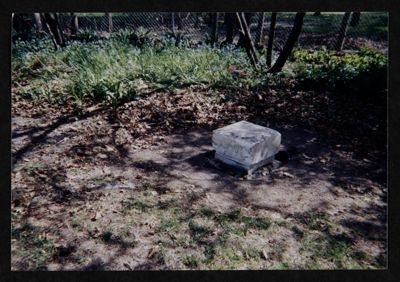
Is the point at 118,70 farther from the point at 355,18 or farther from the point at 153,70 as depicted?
the point at 355,18

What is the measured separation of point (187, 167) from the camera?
159 inches

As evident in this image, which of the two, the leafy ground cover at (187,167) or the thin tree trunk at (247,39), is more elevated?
the thin tree trunk at (247,39)

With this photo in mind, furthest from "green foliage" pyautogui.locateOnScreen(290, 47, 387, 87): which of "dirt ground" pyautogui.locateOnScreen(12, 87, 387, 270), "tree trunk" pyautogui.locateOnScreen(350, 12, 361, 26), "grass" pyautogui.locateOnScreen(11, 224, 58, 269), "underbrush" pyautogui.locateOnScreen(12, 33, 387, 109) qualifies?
"grass" pyautogui.locateOnScreen(11, 224, 58, 269)

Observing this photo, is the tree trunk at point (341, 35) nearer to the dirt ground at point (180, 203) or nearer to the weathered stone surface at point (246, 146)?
the dirt ground at point (180, 203)

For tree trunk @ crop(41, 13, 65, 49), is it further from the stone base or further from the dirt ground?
the stone base

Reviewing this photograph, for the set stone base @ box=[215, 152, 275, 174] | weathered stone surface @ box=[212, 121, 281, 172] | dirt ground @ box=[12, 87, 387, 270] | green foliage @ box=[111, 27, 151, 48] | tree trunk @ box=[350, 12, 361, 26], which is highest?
tree trunk @ box=[350, 12, 361, 26]

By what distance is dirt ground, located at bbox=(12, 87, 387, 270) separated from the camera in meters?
2.74

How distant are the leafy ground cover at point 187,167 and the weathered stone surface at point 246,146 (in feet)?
0.56

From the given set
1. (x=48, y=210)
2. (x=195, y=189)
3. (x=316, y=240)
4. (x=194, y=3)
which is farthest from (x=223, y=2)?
(x=48, y=210)

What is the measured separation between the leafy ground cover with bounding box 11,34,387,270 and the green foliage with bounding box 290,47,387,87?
5cm

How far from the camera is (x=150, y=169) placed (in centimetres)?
396

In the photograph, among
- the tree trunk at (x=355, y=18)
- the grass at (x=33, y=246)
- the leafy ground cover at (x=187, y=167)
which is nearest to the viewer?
the grass at (x=33, y=246)

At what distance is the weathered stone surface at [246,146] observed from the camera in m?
3.75

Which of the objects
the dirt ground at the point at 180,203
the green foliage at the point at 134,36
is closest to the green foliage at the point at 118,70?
the green foliage at the point at 134,36
